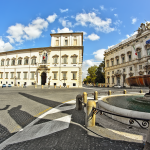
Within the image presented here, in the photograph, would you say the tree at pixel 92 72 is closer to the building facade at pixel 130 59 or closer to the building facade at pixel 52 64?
the building facade at pixel 130 59

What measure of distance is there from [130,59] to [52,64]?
90.1ft

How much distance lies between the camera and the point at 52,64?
3180cm

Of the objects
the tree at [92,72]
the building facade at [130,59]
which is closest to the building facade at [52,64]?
the building facade at [130,59]

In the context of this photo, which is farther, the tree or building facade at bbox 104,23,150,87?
the tree

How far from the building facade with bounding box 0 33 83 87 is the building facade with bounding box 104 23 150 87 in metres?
16.6

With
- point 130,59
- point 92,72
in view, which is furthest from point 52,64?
point 92,72

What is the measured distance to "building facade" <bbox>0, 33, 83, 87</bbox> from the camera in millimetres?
30703

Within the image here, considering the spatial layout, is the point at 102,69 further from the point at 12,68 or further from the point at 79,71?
the point at 12,68

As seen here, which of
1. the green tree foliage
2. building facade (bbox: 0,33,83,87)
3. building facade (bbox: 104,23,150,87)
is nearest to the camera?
building facade (bbox: 104,23,150,87)

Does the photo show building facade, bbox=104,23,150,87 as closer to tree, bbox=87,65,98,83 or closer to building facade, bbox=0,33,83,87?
tree, bbox=87,65,98,83

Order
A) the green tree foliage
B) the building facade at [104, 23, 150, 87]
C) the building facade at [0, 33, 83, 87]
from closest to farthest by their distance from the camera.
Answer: the building facade at [104, 23, 150, 87]
the building facade at [0, 33, 83, 87]
the green tree foliage

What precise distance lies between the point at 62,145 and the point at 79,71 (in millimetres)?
28478

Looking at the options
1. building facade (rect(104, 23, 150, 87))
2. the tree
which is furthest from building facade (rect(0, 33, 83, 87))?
the tree

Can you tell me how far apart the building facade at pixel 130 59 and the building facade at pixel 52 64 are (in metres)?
16.6
